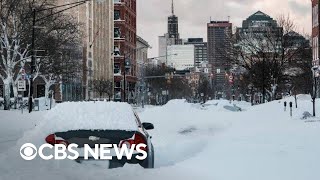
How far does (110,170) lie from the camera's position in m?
8.77

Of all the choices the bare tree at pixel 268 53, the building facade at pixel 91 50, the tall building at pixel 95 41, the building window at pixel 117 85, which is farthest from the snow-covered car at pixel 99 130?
the building window at pixel 117 85

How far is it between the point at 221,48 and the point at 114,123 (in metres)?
63.7

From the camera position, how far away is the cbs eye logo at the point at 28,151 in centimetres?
934

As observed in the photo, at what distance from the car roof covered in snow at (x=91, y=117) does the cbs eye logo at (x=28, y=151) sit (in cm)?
42

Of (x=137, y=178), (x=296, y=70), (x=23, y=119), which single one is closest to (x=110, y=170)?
(x=137, y=178)

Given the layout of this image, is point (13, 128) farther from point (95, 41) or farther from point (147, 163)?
point (95, 41)

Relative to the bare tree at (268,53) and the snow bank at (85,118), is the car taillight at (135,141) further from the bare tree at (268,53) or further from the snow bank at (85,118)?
the bare tree at (268,53)

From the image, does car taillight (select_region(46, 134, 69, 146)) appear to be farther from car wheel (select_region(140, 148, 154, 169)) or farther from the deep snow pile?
the deep snow pile

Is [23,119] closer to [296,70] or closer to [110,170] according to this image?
[110,170]

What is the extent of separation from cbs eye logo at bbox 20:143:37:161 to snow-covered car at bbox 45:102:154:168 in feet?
1.00

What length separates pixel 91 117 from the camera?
955 centimetres

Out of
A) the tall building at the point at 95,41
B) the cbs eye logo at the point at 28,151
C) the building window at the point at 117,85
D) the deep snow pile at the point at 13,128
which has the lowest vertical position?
the deep snow pile at the point at 13,128

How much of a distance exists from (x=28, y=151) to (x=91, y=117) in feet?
3.68

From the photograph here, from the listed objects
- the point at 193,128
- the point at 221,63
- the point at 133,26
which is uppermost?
the point at 133,26
